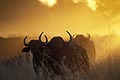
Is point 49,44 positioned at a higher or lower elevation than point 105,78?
higher

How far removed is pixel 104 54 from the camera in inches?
349

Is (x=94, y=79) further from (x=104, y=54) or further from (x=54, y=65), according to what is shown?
(x=54, y=65)

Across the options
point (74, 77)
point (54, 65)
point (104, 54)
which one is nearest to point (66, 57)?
point (54, 65)

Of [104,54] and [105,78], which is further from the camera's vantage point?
[104,54]

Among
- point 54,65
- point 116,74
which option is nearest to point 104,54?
point 116,74

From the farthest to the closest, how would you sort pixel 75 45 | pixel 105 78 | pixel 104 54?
pixel 75 45 < pixel 104 54 < pixel 105 78

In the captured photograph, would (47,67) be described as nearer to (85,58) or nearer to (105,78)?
(85,58)

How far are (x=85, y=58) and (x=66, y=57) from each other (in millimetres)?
928

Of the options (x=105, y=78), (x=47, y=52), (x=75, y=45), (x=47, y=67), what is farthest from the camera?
(x=75, y=45)

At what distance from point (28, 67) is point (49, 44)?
948 mm

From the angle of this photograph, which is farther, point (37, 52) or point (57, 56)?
point (37, 52)

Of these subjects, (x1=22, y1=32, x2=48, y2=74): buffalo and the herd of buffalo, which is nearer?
the herd of buffalo

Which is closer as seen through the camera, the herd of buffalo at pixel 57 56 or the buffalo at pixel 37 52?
the herd of buffalo at pixel 57 56

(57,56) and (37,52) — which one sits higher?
(37,52)
